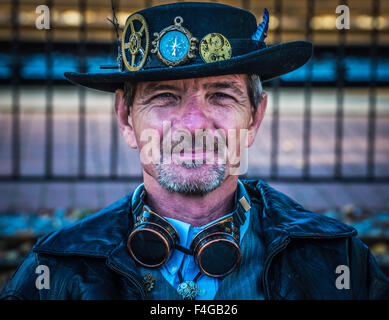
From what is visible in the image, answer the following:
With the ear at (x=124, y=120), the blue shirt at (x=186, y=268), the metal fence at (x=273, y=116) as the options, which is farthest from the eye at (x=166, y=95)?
the metal fence at (x=273, y=116)

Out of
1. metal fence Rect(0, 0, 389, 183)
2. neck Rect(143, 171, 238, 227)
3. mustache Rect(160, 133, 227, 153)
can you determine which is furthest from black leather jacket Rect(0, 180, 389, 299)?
Answer: metal fence Rect(0, 0, 389, 183)

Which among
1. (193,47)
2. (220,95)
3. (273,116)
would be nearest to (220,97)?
(220,95)

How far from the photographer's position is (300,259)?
82.0 inches

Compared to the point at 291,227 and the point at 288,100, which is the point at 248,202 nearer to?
the point at 291,227

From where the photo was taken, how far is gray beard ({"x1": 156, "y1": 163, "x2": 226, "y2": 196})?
2.07 meters

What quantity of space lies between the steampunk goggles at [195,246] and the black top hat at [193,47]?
568 mm

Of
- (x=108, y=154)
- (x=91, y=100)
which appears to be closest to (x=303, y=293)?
(x=108, y=154)

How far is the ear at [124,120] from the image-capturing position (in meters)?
2.33

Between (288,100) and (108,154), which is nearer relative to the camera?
(108,154)

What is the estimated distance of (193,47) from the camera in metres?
2.06

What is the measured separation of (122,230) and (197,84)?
642mm

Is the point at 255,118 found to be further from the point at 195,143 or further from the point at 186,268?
the point at 186,268

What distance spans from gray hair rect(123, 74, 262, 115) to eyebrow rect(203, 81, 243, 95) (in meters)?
0.07

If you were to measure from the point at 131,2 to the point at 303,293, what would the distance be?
331 inches
